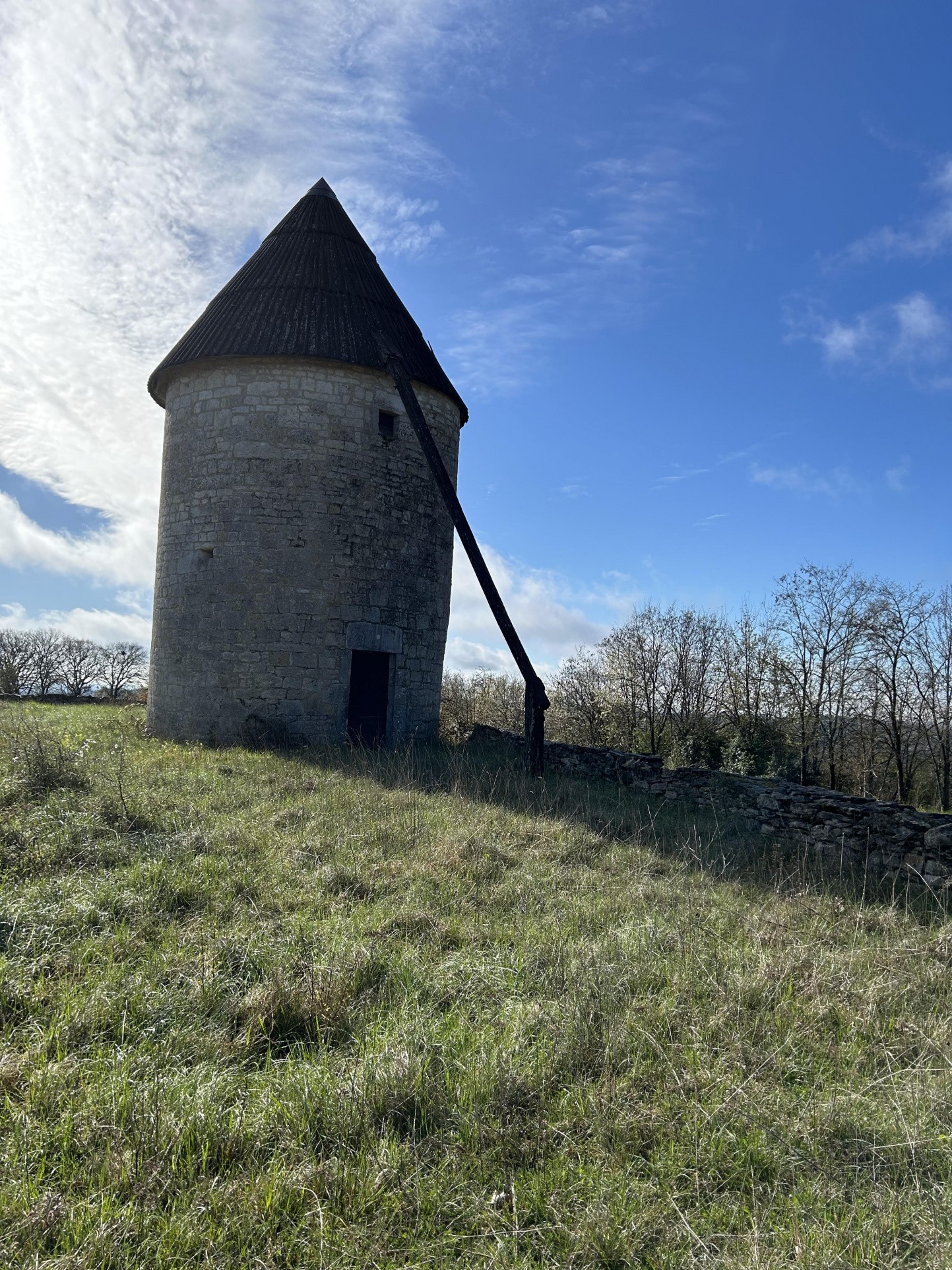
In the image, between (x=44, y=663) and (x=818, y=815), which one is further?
(x=44, y=663)

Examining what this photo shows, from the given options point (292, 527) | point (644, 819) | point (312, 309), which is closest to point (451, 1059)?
point (644, 819)

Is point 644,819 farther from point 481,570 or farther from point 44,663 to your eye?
point 44,663

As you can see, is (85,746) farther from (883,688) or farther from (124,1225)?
(883,688)

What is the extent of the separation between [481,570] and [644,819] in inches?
193

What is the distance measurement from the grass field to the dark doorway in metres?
6.35

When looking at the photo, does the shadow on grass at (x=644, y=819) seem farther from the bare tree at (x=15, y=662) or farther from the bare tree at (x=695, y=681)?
the bare tree at (x=15, y=662)

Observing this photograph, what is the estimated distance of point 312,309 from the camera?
1306 centimetres

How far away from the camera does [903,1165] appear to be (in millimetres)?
2867

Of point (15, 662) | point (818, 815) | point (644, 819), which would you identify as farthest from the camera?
point (15, 662)

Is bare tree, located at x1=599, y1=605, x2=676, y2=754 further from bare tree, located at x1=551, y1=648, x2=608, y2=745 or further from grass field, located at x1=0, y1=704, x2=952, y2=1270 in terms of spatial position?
grass field, located at x1=0, y1=704, x2=952, y2=1270

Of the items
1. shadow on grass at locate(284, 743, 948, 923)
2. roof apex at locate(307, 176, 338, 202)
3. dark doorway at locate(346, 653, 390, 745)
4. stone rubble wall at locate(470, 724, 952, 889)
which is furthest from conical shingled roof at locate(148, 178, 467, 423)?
stone rubble wall at locate(470, 724, 952, 889)

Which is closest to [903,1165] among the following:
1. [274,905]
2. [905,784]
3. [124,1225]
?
[124,1225]

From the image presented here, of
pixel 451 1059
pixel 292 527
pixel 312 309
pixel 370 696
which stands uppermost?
pixel 312 309

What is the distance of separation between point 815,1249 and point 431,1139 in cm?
129
